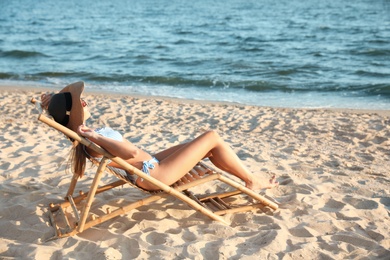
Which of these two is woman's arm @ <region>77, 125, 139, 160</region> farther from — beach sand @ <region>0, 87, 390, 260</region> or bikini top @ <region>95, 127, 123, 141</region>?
beach sand @ <region>0, 87, 390, 260</region>

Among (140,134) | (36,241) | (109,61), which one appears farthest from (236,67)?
(36,241)

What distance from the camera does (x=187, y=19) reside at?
27922 mm

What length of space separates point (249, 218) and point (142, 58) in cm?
1176

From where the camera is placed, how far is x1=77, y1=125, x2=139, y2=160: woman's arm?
3480mm

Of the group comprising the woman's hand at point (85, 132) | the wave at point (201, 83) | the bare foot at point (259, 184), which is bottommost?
the wave at point (201, 83)

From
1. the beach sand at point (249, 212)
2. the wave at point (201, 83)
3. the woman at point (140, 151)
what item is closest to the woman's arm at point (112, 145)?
the woman at point (140, 151)

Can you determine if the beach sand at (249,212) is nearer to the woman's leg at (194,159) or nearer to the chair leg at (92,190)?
the chair leg at (92,190)

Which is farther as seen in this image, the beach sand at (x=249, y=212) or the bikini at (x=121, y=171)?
the bikini at (x=121, y=171)

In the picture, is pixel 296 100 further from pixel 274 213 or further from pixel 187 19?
pixel 187 19

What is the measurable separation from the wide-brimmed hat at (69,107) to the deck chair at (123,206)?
0.11 m

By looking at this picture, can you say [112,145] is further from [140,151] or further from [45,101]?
[45,101]

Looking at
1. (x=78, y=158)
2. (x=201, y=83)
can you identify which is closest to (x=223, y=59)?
(x=201, y=83)

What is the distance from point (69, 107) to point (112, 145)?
0.41 meters

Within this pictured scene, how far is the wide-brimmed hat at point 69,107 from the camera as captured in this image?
3.57 metres
